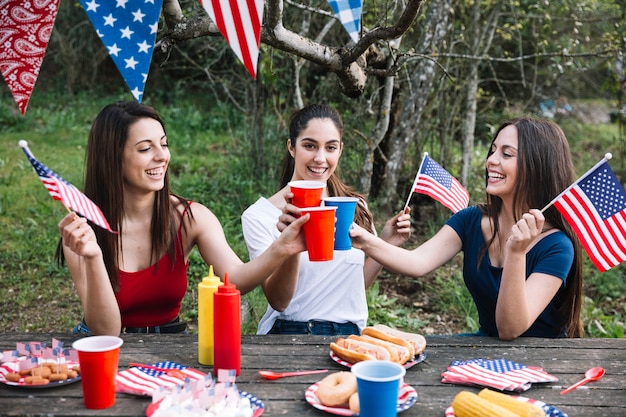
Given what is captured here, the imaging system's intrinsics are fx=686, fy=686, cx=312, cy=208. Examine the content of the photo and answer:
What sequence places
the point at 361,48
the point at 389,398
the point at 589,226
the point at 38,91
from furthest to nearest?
1. the point at 38,91
2. the point at 361,48
3. the point at 589,226
4. the point at 389,398

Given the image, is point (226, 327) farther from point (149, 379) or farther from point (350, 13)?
point (350, 13)

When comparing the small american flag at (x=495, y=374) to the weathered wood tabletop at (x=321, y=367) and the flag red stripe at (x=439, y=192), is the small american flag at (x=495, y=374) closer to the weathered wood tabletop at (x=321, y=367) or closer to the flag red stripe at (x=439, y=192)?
the weathered wood tabletop at (x=321, y=367)

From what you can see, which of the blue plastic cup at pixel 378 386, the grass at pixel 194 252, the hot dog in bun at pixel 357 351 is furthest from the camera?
the grass at pixel 194 252

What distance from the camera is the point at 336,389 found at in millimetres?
1916

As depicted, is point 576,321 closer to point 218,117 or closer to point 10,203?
point 10,203

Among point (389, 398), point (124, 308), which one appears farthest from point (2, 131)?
point (389, 398)

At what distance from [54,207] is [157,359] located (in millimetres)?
5028

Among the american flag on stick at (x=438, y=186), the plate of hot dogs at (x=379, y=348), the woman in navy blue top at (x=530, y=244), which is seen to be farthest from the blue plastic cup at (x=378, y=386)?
the american flag on stick at (x=438, y=186)

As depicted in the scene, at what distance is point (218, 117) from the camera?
10086mm

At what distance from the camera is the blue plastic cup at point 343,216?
2.22 meters

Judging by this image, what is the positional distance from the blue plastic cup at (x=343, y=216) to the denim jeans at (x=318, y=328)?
760mm

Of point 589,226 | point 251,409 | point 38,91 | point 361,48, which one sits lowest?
point 251,409

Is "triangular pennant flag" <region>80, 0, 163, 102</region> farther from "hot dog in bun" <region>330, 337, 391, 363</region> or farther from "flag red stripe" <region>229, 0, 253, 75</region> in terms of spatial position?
"hot dog in bun" <region>330, 337, 391, 363</region>

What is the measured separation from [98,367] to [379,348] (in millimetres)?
858
